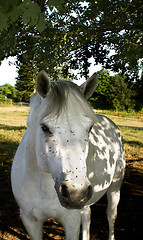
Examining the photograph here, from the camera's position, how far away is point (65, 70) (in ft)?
21.0

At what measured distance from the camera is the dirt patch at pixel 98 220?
3.37 metres

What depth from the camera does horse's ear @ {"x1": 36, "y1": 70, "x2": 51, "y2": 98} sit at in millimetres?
1685

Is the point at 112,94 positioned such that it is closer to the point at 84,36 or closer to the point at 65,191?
the point at 84,36

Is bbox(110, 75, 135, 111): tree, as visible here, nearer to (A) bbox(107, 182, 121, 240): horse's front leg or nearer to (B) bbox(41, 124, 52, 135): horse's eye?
(A) bbox(107, 182, 121, 240): horse's front leg

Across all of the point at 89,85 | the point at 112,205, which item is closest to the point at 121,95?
the point at 112,205

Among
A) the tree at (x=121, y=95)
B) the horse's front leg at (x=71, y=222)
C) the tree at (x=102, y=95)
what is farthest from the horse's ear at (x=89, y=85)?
the tree at (x=102, y=95)

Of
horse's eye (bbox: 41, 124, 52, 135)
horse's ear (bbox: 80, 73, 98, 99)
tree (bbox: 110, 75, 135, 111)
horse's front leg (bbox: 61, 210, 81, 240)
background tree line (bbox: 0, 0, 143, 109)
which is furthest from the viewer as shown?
tree (bbox: 110, 75, 135, 111)

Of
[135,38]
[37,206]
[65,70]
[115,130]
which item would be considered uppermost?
[135,38]

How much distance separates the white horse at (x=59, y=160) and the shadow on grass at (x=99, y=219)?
1.29 m

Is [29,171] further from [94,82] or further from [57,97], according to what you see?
[94,82]

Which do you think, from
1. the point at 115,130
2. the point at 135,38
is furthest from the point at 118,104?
the point at 115,130

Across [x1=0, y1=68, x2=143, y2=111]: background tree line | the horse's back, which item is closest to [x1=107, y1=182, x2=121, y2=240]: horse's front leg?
the horse's back

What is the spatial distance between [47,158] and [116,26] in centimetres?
507

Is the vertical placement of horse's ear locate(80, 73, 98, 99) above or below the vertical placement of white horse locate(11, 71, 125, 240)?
above
